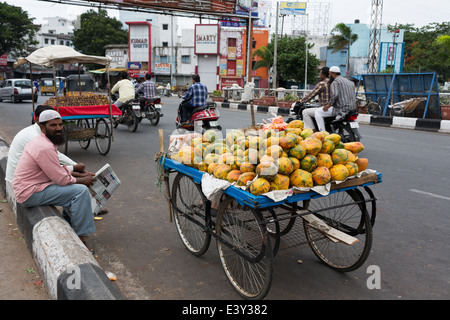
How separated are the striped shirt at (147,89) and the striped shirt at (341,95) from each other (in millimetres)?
6679

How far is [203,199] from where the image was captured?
353cm

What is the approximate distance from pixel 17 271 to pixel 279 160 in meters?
2.46

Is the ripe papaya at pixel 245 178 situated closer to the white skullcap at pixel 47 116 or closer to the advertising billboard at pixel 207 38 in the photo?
the white skullcap at pixel 47 116

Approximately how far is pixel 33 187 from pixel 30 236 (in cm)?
45

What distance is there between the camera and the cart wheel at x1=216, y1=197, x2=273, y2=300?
3035mm

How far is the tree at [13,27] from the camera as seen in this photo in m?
38.0

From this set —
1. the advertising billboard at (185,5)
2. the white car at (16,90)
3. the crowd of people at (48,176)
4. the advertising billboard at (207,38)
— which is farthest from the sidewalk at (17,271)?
the advertising billboard at (207,38)

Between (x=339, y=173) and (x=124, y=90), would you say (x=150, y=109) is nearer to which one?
(x=124, y=90)

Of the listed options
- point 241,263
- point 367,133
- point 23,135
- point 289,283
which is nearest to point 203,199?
point 241,263

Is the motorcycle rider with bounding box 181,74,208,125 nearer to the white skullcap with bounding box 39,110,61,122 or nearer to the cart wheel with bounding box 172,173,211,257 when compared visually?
the cart wheel with bounding box 172,173,211,257

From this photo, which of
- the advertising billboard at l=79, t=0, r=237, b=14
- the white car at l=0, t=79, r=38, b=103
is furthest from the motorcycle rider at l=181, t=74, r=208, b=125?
the white car at l=0, t=79, r=38, b=103

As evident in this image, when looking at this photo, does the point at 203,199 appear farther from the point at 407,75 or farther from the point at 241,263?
the point at 407,75

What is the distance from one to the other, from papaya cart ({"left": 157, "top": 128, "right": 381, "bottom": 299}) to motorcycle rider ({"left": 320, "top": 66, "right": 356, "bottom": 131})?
151 inches

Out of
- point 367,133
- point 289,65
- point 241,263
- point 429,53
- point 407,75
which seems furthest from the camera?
point 289,65
